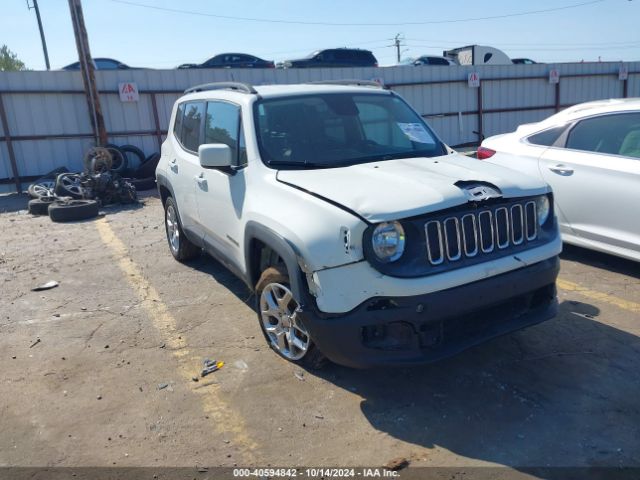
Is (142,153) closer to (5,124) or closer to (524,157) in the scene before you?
(5,124)

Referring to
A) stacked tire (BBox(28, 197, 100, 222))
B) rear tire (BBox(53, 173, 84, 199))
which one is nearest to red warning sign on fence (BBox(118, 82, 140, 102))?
rear tire (BBox(53, 173, 84, 199))

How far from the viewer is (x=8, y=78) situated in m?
12.1

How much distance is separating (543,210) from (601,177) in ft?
5.94

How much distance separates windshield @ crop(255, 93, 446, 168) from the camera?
4.08 m

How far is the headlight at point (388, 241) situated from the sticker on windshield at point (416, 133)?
63.7 inches

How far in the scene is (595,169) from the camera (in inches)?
204

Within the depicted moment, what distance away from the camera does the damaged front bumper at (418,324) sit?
120 inches

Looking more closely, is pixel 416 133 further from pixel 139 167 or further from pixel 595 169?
pixel 139 167

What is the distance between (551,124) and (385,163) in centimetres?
284

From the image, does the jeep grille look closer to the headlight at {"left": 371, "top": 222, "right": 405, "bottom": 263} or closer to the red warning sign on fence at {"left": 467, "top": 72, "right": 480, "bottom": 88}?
the headlight at {"left": 371, "top": 222, "right": 405, "bottom": 263}

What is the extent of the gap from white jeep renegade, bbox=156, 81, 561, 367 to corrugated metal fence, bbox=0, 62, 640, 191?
968cm

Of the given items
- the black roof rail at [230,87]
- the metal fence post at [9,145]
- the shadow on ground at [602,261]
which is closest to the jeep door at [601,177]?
the shadow on ground at [602,261]

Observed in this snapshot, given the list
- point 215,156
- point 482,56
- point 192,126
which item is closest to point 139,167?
point 192,126

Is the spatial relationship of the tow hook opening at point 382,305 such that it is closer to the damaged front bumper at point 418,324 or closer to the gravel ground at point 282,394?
the damaged front bumper at point 418,324
